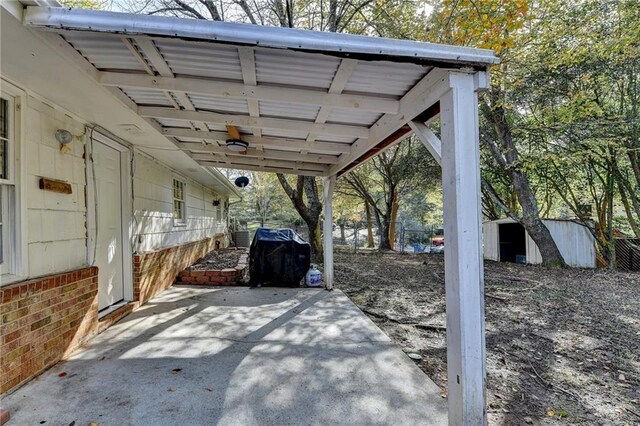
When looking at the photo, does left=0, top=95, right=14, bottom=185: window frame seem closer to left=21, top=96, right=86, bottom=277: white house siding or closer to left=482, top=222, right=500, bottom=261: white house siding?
left=21, top=96, right=86, bottom=277: white house siding

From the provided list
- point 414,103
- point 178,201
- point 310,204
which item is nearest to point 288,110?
point 414,103

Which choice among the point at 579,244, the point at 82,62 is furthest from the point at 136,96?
the point at 579,244

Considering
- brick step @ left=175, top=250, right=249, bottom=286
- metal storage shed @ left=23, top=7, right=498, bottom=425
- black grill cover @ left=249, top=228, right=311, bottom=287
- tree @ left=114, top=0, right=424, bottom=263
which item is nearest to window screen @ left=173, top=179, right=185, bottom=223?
brick step @ left=175, top=250, right=249, bottom=286

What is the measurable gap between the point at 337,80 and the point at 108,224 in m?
3.52

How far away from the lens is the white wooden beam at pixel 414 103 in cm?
204

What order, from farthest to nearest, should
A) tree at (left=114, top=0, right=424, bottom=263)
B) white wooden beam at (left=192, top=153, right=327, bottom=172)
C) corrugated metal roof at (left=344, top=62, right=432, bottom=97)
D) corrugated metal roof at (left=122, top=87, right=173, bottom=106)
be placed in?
tree at (left=114, top=0, right=424, bottom=263) < white wooden beam at (left=192, top=153, right=327, bottom=172) < corrugated metal roof at (left=122, top=87, right=173, bottom=106) < corrugated metal roof at (left=344, top=62, right=432, bottom=97)

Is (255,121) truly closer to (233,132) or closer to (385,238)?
(233,132)

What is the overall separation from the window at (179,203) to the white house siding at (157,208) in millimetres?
119

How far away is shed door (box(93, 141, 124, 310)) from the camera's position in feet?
12.6

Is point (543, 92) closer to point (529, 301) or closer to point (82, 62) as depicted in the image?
point (529, 301)

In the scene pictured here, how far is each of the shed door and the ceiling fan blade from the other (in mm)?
1644

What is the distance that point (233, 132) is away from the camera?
3.70 meters

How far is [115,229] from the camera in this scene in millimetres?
4258

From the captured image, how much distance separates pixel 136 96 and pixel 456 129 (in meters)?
2.77
